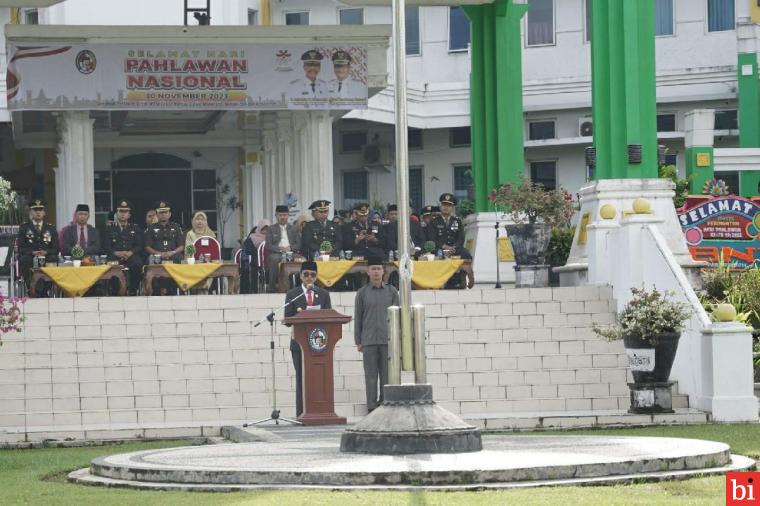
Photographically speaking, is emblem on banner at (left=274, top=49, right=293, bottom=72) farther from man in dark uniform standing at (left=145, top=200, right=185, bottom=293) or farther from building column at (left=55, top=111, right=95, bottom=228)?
man in dark uniform standing at (left=145, top=200, right=185, bottom=293)

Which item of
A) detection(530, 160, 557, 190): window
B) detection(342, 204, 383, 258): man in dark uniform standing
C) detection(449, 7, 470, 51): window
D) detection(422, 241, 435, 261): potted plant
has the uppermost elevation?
detection(449, 7, 470, 51): window

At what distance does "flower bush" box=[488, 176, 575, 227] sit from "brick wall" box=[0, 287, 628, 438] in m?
2.81

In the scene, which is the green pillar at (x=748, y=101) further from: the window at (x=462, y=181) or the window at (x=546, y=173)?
the window at (x=462, y=181)

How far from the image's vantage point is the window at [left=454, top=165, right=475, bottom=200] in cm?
4722

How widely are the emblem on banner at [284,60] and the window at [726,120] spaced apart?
17541 mm

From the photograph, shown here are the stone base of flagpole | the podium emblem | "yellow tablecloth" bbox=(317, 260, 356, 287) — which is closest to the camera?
the stone base of flagpole

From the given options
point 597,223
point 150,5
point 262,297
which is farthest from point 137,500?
point 150,5

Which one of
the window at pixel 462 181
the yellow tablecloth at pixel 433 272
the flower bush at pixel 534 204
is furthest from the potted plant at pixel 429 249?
the window at pixel 462 181

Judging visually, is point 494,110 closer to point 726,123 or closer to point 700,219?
point 700,219

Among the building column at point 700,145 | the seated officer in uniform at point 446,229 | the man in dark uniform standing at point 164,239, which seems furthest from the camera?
the building column at point 700,145

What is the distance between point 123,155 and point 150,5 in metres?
3.62

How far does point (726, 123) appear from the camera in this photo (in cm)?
4566

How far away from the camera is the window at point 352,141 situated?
1853 inches

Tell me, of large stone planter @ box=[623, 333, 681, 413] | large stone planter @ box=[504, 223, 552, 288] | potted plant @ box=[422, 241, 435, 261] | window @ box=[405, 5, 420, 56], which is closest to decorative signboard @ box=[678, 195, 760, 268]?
large stone planter @ box=[504, 223, 552, 288]
